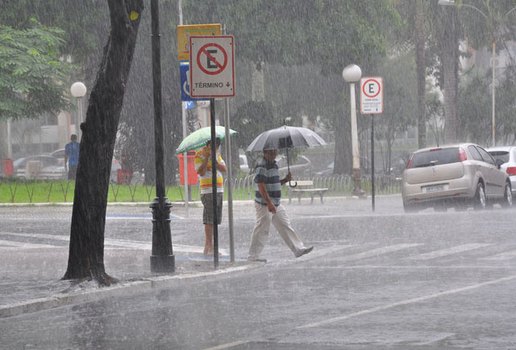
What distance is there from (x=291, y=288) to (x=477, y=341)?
480 centimetres

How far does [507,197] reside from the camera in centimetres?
3259

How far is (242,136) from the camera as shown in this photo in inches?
1828

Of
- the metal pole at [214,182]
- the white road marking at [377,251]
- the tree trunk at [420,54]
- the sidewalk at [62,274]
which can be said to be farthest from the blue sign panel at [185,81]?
the tree trunk at [420,54]

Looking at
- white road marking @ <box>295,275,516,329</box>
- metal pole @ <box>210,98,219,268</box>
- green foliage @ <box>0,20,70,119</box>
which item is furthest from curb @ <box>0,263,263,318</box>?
Answer: green foliage @ <box>0,20,70,119</box>

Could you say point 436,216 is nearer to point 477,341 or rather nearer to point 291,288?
point 291,288

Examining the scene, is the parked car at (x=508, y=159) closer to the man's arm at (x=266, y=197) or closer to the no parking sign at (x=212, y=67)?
the man's arm at (x=266, y=197)

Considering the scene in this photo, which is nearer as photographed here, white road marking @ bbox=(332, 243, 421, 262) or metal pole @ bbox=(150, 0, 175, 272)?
metal pole @ bbox=(150, 0, 175, 272)

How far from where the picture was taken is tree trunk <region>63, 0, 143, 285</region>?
15.1 metres

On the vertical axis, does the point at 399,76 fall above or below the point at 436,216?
above

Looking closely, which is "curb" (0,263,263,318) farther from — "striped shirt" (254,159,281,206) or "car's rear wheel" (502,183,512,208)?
"car's rear wheel" (502,183,512,208)

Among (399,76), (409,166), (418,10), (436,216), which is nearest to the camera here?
(436,216)

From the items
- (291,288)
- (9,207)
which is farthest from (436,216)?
(291,288)

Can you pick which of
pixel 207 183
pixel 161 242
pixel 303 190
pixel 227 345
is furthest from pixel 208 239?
→ pixel 303 190

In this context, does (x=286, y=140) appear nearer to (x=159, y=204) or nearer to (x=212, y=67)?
(x=212, y=67)
